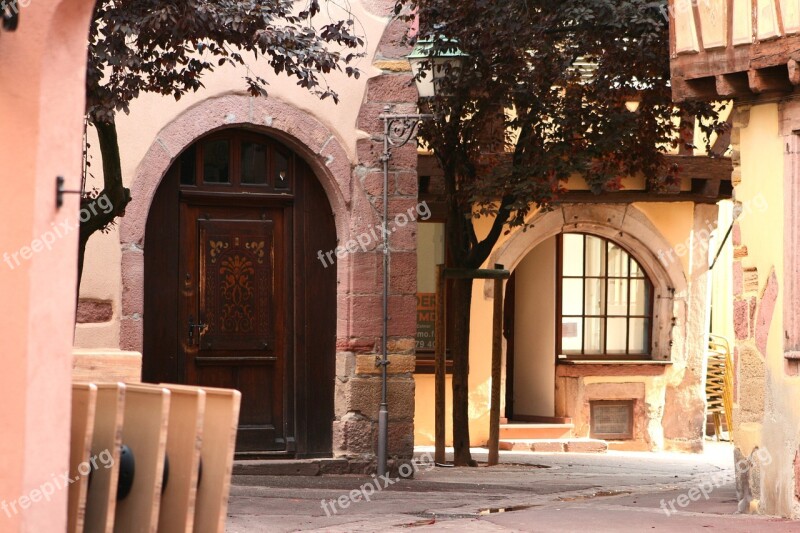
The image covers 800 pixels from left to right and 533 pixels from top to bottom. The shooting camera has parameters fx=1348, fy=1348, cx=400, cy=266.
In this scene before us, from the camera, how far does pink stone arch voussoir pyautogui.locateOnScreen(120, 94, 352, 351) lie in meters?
9.97

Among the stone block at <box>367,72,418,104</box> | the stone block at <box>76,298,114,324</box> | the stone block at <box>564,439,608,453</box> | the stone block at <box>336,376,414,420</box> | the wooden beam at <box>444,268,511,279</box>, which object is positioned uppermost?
the stone block at <box>367,72,418,104</box>

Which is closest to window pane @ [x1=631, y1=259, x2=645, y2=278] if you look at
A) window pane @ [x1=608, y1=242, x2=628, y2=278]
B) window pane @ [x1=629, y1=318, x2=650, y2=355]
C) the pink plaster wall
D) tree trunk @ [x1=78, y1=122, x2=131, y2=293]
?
window pane @ [x1=608, y1=242, x2=628, y2=278]

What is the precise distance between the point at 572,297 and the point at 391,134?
22.6 feet

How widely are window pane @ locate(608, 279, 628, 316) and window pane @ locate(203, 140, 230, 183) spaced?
25.8 feet

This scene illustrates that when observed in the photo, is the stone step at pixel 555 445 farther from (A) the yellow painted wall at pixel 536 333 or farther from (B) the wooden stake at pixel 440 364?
(B) the wooden stake at pixel 440 364

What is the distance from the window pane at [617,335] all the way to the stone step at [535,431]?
1.31 m

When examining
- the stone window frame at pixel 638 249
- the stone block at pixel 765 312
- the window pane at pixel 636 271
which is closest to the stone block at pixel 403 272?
the stone block at pixel 765 312

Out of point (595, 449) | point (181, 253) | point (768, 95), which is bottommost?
point (595, 449)

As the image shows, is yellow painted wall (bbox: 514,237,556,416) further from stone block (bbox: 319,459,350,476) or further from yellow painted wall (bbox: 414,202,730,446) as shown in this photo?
stone block (bbox: 319,459,350,476)

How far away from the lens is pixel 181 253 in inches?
410

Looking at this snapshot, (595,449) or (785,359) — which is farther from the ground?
(785,359)

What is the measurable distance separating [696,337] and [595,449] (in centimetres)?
208

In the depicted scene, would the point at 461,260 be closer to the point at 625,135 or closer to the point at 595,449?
the point at 625,135

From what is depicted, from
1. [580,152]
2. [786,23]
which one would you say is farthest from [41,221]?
[580,152]
